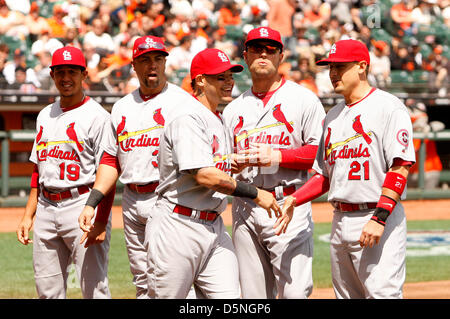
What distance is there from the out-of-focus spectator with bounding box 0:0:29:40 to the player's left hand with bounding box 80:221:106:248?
919 cm

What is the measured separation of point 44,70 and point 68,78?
24.4 feet

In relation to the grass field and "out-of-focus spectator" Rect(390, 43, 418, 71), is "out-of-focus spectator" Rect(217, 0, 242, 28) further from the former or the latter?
the grass field

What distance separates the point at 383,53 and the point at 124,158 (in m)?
11.8

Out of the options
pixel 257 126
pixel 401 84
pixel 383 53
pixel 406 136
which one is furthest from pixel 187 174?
pixel 383 53

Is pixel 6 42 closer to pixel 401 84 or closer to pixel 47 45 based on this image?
pixel 47 45

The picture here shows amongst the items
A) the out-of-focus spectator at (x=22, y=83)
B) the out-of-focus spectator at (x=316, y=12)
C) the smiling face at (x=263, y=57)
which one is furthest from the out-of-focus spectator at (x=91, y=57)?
the smiling face at (x=263, y=57)

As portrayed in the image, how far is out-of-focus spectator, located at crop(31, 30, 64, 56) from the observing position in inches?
519

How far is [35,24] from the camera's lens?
14.1m

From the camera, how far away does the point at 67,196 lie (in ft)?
17.5

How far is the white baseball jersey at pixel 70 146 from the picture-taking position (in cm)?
532

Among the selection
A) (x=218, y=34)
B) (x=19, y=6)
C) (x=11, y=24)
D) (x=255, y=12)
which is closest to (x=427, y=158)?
(x=218, y=34)

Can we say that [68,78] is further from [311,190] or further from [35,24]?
[35,24]

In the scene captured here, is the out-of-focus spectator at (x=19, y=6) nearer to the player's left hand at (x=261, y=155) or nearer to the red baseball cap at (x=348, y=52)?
the player's left hand at (x=261, y=155)

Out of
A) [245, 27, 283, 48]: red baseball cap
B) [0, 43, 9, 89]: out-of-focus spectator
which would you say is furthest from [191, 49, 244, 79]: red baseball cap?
[0, 43, 9, 89]: out-of-focus spectator
